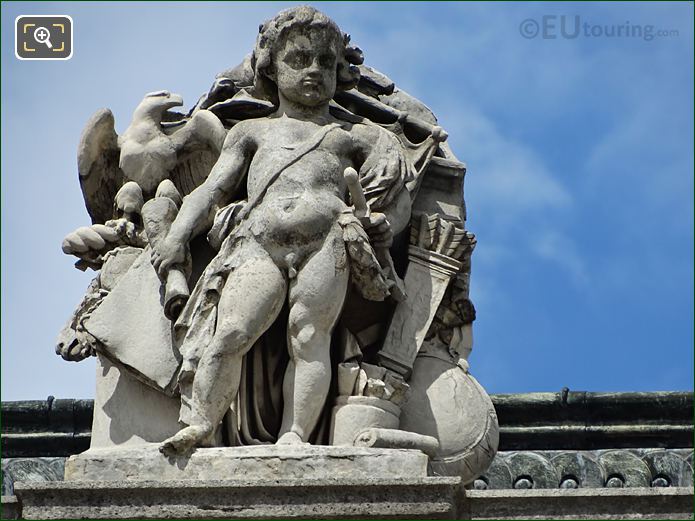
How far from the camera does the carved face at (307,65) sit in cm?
1652

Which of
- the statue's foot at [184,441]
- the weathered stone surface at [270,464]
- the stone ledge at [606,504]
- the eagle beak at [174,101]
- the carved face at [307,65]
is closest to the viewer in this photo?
the stone ledge at [606,504]

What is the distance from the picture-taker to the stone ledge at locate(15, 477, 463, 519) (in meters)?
14.7

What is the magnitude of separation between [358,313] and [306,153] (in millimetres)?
1092

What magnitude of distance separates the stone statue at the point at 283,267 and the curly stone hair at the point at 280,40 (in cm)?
1

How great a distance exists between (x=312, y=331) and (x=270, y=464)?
1051 mm

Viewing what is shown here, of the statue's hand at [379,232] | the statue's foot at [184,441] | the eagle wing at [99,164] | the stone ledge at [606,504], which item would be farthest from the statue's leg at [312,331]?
the eagle wing at [99,164]

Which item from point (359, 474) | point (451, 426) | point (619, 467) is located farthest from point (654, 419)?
point (359, 474)

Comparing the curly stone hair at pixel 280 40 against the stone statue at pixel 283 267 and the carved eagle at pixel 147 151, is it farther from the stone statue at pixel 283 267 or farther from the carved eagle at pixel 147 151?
the carved eagle at pixel 147 151

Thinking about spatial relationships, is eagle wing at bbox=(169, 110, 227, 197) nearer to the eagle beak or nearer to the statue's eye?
the eagle beak

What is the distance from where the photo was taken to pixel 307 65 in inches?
651

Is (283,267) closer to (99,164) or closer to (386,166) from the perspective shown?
(386,166)

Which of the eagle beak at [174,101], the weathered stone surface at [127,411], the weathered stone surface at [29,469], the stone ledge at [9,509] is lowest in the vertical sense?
the stone ledge at [9,509]

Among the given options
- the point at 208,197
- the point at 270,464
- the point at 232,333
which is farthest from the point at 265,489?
the point at 208,197

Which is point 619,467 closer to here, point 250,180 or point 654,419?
point 654,419
